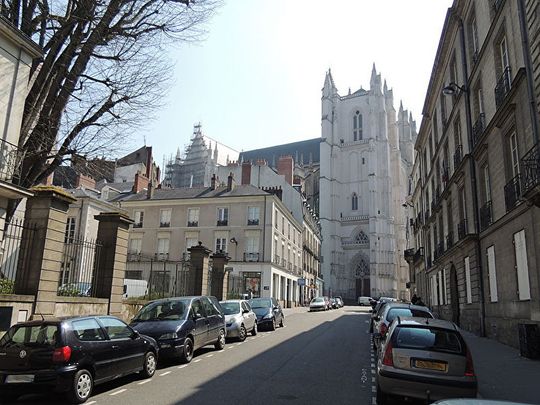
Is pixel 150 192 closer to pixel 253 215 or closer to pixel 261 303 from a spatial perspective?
pixel 253 215

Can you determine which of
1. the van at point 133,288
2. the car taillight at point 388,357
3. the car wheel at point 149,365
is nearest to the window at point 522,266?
the car taillight at point 388,357

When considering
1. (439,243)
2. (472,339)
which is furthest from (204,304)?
(439,243)

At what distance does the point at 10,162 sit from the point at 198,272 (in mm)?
11520

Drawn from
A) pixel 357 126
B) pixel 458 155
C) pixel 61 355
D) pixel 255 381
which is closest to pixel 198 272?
pixel 458 155

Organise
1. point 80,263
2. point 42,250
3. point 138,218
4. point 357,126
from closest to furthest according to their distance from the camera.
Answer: point 42,250, point 80,263, point 138,218, point 357,126

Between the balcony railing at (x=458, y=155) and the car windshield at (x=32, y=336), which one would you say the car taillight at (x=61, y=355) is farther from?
the balcony railing at (x=458, y=155)

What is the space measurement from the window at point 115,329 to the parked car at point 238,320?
270 inches

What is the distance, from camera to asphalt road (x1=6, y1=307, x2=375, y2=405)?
7359mm

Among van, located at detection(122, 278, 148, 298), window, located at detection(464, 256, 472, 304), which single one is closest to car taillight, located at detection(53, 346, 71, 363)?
window, located at detection(464, 256, 472, 304)

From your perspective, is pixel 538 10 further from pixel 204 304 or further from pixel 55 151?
pixel 55 151

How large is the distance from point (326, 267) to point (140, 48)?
7276 centimetres

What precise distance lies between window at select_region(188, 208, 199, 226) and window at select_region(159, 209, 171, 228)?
2.08 metres

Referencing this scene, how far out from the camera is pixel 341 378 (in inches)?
366

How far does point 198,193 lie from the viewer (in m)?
Answer: 44.1
